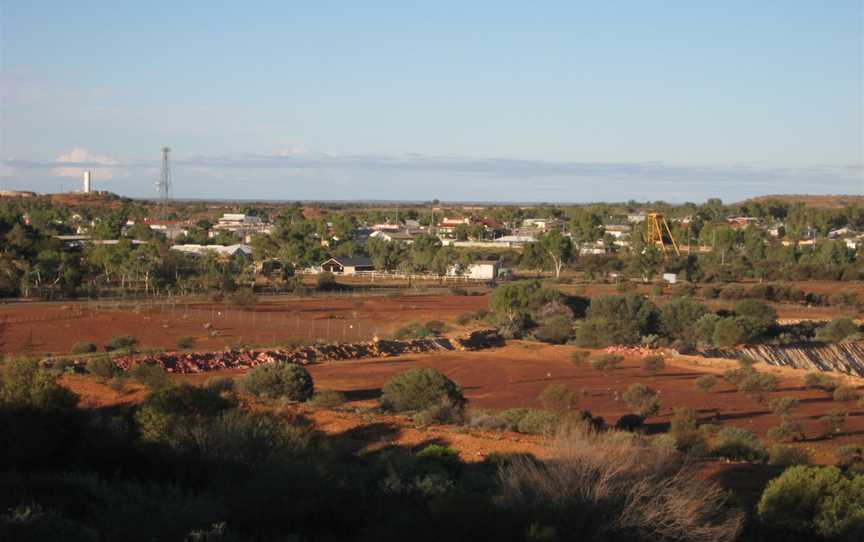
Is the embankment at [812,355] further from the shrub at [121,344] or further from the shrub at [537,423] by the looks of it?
the shrub at [121,344]

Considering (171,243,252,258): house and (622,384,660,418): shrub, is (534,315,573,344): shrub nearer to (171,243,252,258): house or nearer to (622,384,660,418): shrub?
(622,384,660,418): shrub

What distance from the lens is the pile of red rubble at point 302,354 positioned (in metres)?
30.6

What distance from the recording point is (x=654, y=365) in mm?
35500

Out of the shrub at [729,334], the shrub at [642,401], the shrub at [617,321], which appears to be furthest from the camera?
the shrub at [729,334]

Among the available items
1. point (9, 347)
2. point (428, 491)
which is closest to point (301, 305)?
point (9, 347)

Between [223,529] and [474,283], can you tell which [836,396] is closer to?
[223,529]

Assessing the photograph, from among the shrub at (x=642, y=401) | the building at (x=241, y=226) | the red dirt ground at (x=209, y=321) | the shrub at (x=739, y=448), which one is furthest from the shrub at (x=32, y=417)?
the building at (x=241, y=226)

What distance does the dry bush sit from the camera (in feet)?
37.4

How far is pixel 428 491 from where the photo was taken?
12.6 metres

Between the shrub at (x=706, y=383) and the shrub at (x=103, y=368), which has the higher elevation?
the shrub at (x=103, y=368)

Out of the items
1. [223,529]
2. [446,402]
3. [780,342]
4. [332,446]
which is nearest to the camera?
[223,529]

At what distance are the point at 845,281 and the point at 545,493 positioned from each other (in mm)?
73565

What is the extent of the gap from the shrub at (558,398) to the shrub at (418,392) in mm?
2409

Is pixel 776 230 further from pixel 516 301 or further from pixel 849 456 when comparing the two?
pixel 849 456
